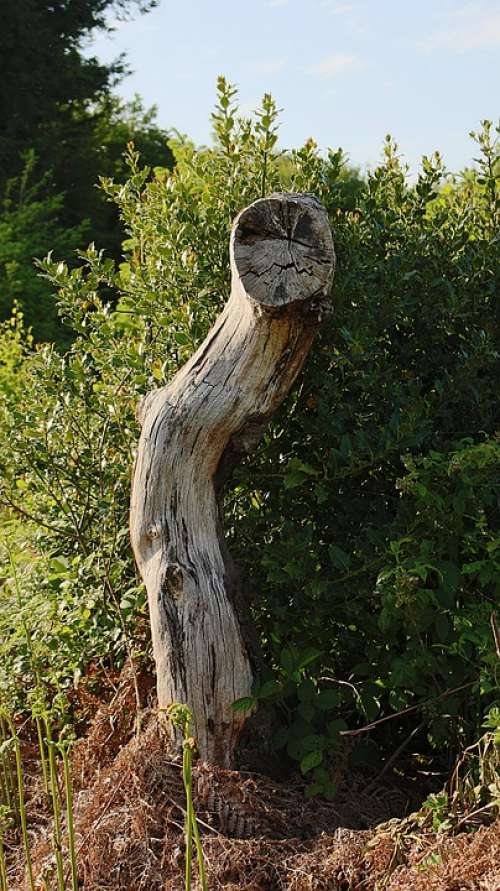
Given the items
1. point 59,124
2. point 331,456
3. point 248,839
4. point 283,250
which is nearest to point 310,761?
point 248,839

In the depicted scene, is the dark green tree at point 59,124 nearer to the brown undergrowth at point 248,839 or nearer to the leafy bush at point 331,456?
the leafy bush at point 331,456

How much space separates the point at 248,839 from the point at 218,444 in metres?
1.27

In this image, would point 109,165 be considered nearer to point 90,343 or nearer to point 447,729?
point 90,343

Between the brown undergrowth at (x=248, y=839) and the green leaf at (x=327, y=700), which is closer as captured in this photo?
the brown undergrowth at (x=248, y=839)

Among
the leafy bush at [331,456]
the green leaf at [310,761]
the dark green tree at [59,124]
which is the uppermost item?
the dark green tree at [59,124]

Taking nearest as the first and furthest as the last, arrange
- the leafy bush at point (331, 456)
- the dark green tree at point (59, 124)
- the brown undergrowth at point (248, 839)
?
the brown undergrowth at point (248, 839) < the leafy bush at point (331, 456) < the dark green tree at point (59, 124)

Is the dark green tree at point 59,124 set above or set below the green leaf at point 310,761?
above

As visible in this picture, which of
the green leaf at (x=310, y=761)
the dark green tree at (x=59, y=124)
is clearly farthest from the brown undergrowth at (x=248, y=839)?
the dark green tree at (x=59, y=124)

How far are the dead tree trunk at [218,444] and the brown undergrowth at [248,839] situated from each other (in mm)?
190

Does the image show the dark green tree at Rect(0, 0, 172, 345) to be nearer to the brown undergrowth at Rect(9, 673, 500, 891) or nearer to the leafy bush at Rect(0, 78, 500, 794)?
the leafy bush at Rect(0, 78, 500, 794)

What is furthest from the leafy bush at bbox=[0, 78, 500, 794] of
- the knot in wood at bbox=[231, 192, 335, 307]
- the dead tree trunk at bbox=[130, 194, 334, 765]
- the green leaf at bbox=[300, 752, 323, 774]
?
the knot in wood at bbox=[231, 192, 335, 307]

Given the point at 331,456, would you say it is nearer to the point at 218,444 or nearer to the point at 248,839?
the point at 218,444

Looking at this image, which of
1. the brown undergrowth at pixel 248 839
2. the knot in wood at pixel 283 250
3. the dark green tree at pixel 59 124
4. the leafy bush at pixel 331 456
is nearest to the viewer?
the brown undergrowth at pixel 248 839

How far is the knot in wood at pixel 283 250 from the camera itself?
360cm
